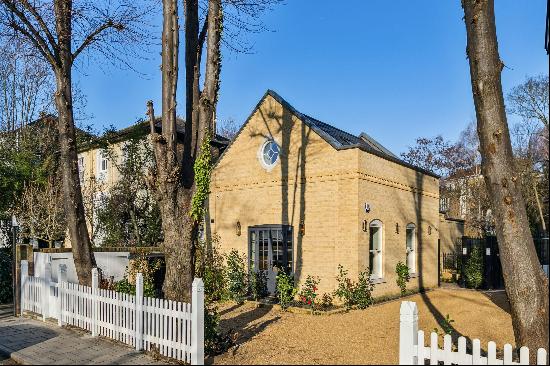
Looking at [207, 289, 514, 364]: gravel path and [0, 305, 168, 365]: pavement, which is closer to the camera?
[0, 305, 168, 365]: pavement

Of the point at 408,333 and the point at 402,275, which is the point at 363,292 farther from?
the point at 408,333

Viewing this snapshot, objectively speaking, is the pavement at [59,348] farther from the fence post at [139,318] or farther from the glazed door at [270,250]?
the glazed door at [270,250]

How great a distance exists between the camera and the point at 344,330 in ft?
31.4

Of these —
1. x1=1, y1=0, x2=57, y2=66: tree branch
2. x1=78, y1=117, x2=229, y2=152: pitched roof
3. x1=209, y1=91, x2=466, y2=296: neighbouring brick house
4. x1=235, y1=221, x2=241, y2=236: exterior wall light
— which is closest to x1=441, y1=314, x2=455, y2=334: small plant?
x1=209, y1=91, x2=466, y2=296: neighbouring brick house

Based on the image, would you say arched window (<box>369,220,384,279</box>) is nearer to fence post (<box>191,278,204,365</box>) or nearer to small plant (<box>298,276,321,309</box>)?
small plant (<box>298,276,321,309</box>)

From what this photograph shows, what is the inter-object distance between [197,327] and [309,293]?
5.79 meters

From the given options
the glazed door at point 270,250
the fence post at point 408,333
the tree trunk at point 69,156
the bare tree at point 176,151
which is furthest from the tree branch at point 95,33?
the fence post at point 408,333

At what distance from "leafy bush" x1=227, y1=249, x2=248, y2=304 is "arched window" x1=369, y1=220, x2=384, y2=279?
4.03 m

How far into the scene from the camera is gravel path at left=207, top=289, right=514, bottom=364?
7.44 meters

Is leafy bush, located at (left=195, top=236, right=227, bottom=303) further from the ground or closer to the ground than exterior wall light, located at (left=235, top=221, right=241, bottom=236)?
closer to the ground

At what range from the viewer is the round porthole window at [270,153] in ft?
48.8

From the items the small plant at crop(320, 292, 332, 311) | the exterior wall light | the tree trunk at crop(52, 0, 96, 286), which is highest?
the tree trunk at crop(52, 0, 96, 286)

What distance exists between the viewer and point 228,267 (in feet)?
48.0

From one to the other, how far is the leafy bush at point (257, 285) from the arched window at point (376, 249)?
3.41 metres
